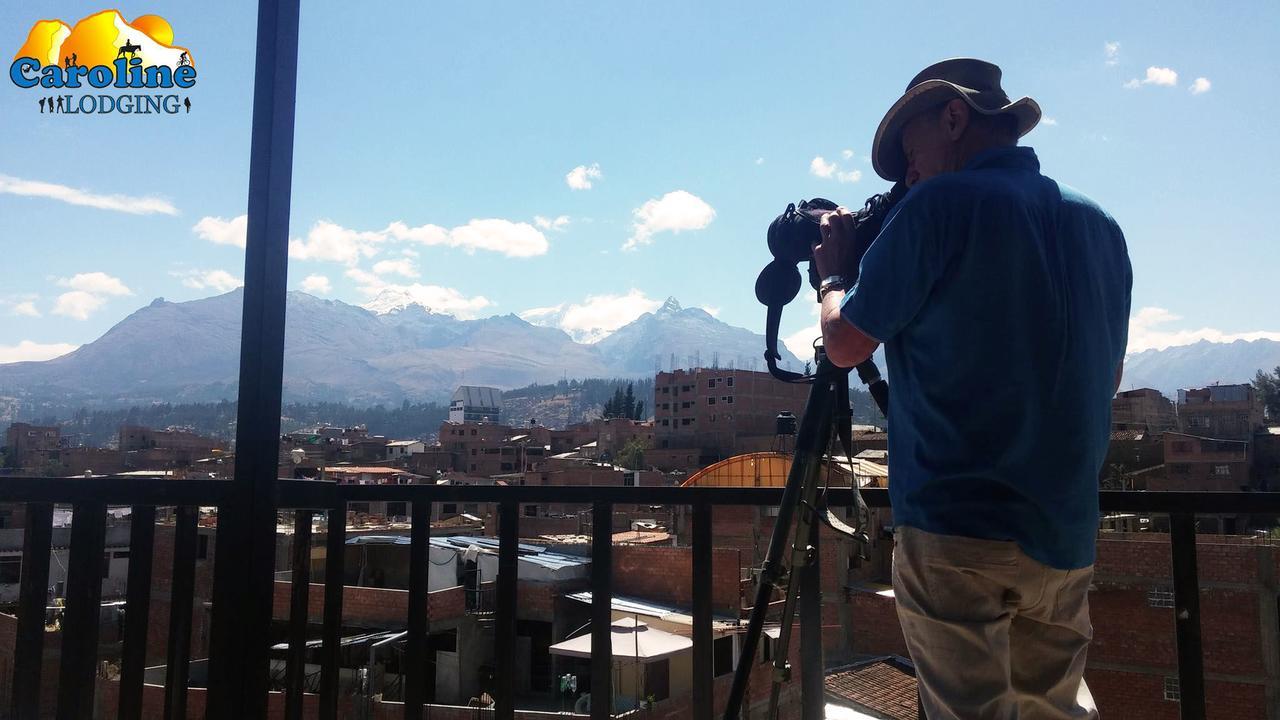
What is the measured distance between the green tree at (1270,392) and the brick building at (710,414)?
103ft

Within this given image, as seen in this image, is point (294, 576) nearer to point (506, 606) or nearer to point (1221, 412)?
→ point (506, 606)

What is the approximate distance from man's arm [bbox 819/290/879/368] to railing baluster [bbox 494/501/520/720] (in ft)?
Result: 2.80

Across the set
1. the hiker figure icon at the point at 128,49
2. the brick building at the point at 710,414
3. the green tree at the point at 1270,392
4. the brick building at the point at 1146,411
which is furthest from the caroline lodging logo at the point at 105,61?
the green tree at the point at 1270,392

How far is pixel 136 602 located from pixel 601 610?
1008 mm

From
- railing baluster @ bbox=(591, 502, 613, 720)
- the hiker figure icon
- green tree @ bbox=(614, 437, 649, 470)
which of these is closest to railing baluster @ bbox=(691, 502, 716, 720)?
railing baluster @ bbox=(591, 502, 613, 720)

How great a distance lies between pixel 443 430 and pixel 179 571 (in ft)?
222

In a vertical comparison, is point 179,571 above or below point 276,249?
below

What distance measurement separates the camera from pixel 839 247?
1321mm

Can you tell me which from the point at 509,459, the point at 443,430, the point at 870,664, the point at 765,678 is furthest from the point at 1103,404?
the point at 443,430

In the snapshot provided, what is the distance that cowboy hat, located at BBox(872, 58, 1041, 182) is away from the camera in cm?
125

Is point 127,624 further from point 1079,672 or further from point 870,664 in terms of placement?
point 870,664

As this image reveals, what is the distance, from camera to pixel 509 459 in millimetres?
62750

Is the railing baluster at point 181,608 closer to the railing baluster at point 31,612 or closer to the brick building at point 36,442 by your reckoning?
the railing baluster at point 31,612

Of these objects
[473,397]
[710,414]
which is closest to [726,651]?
[710,414]
